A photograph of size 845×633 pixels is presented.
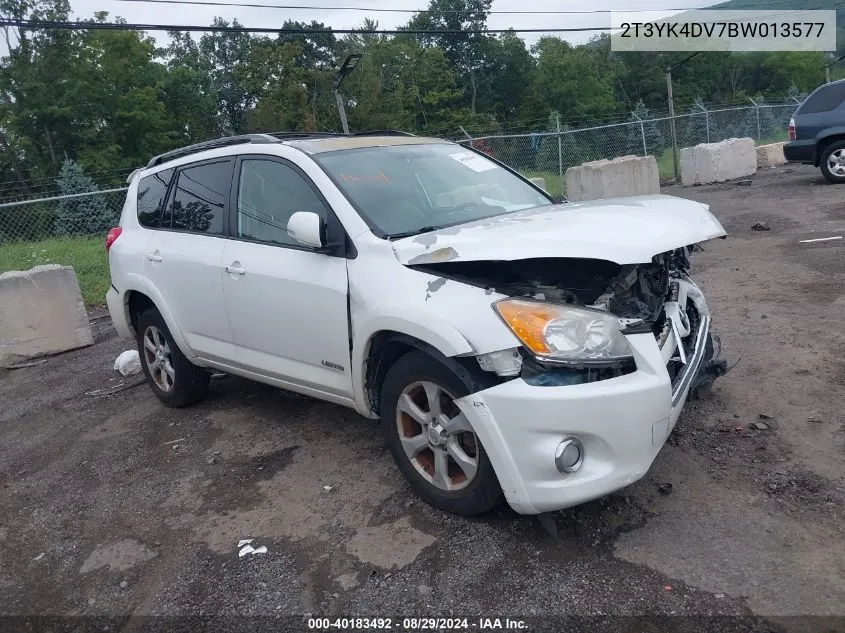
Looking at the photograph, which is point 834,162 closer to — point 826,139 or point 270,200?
point 826,139

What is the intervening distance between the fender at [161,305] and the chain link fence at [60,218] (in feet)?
23.8

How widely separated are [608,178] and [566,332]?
11.9 meters

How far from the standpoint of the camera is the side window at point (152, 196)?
17.3 ft

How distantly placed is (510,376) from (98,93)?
45.1 metres

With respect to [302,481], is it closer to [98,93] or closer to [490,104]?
[98,93]

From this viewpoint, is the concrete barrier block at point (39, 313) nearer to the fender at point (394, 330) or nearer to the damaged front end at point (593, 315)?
the fender at point (394, 330)

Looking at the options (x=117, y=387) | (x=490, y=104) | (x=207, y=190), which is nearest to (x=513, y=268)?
(x=207, y=190)

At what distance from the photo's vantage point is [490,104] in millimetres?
58250

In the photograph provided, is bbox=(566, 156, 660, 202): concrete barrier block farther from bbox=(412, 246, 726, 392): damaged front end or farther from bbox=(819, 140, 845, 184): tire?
bbox=(412, 246, 726, 392): damaged front end

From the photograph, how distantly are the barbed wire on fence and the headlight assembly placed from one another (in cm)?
851

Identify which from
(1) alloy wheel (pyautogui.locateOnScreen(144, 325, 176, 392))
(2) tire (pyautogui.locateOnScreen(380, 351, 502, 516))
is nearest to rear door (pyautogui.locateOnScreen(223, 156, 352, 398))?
(2) tire (pyautogui.locateOnScreen(380, 351, 502, 516))

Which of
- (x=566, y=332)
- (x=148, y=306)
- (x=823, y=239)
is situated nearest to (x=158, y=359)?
(x=148, y=306)

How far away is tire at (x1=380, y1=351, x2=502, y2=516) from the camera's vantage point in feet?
10.2

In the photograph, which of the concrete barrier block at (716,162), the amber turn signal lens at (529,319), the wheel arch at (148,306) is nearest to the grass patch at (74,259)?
the wheel arch at (148,306)
